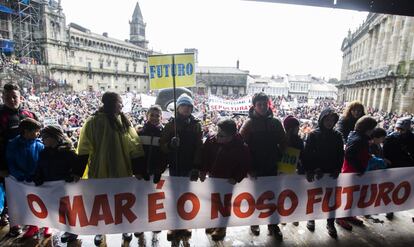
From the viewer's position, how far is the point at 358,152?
3770 millimetres

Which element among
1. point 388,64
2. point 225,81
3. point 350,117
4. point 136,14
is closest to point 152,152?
point 350,117

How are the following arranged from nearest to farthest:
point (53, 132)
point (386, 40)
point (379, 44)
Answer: point (53, 132), point (386, 40), point (379, 44)

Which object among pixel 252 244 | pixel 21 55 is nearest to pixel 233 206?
pixel 252 244

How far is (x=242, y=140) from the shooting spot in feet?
11.4

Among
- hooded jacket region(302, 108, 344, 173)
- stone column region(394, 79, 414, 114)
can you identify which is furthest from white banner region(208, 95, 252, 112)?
stone column region(394, 79, 414, 114)

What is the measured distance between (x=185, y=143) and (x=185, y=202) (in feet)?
2.61

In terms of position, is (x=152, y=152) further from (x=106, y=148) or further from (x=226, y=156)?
(x=226, y=156)

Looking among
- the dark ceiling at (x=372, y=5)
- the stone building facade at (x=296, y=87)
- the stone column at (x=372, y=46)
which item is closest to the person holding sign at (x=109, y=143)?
the dark ceiling at (x=372, y=5)

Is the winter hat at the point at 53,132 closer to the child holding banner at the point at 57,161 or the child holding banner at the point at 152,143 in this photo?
the child holding banner at the point at 57,161

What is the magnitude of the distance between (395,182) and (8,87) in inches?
230

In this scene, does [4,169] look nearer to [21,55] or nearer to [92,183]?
[92,183]

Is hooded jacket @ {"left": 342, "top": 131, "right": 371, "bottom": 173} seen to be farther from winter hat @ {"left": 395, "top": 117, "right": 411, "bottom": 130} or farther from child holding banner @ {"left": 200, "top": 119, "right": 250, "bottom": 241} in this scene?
child holding banner @ {"left": 200, "top": 119, "right": 250, "bottom": 241}

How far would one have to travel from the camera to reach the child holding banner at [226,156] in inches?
133

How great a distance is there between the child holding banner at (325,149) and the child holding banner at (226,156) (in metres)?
0.98
